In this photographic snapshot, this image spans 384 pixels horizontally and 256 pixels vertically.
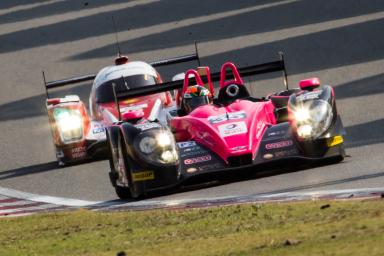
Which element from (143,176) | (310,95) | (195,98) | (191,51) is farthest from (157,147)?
(191,51)

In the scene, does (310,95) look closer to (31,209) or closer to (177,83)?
(177,83)

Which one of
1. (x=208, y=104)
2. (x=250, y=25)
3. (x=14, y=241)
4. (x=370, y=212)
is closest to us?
(x=370, y=212)

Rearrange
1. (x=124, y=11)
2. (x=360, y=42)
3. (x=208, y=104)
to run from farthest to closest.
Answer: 1. (x=124, y=11)
2. (x=360, y=42)
3. (x=208, y=104)

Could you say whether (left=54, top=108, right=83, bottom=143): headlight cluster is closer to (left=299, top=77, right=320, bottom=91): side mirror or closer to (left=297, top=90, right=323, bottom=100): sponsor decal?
(left=299, top=77, right=320, bottom=91): side mirror

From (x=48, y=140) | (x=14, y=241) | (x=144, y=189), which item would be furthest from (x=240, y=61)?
(x=14, y=241)

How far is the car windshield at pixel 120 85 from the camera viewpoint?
20.4 metres

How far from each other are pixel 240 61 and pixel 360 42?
2480 mm

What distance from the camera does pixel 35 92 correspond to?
3025 centimetres

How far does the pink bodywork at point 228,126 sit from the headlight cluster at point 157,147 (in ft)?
1.25

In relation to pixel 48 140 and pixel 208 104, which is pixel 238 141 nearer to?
pixel 208 104

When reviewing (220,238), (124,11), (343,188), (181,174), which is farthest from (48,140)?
(124,11)

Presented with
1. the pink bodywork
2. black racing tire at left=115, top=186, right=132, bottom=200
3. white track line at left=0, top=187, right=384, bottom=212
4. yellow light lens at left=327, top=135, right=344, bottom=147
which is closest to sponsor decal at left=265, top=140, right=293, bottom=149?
the pink bodywork

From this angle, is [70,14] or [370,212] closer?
Answer: [370,212]

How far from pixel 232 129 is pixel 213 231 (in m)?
3.75
